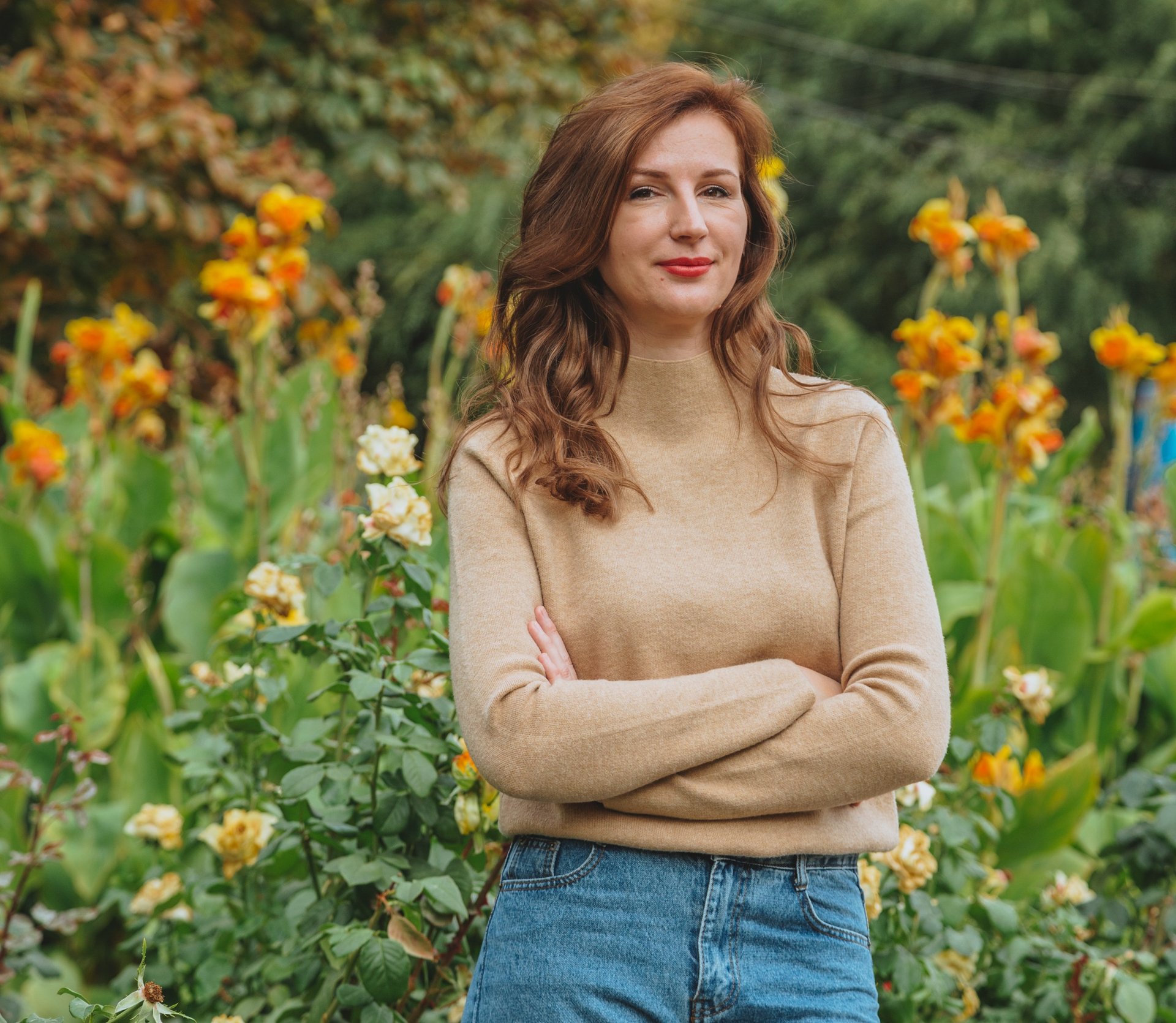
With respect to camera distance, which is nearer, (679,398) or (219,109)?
(679,398)

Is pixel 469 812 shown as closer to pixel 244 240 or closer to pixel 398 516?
pixel 398 516

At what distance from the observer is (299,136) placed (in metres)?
6.00

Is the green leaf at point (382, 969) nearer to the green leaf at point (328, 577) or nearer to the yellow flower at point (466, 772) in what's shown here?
the yellow flower at point (466, 772)

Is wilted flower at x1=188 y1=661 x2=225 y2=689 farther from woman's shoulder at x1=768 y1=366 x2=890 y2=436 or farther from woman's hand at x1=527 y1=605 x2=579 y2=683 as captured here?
woman's shoulder at x1=768 y1=366 x2=890 y2=436

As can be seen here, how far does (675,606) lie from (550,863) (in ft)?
0.99

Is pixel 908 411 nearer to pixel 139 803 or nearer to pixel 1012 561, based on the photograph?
pixel 1012 561

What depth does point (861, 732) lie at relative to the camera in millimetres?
1315

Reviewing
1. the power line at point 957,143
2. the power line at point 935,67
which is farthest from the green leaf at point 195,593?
the power line at point 935,67

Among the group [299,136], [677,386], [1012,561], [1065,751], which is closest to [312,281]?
[299,136]

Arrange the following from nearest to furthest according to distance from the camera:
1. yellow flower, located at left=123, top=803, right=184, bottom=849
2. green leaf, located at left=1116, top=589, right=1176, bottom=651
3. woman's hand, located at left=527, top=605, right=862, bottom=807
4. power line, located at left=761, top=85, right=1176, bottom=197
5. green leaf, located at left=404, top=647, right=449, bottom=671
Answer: woman's hand, located at left=527, top=605, right=862, bottom=807, green leaf, located at left=404, top=647, right=449, bottom=671, yellow flower, located at left=123, top=803, right=184, bottom=849, green leaf, located at left=1116, top=589, right=1176, bottom=651, power line, located at left=761, top=85, right=1176, bottom=197

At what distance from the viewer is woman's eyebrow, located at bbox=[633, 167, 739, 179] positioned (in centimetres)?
150

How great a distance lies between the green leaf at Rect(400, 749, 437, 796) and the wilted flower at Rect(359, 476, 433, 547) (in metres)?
0.28

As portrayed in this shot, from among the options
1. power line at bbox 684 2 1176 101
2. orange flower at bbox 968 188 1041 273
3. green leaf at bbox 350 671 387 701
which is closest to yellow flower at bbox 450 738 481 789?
green leaf at bbox 350 671 387 701

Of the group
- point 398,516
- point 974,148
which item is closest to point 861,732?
point 398,516
